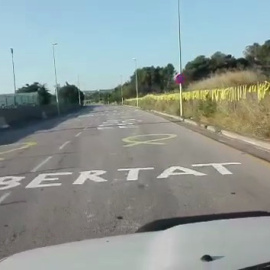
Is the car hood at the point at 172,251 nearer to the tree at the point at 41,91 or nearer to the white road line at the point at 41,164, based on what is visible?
the white road line at the point at 41,164

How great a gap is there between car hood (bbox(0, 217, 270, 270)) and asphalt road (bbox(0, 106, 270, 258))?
3474 mm

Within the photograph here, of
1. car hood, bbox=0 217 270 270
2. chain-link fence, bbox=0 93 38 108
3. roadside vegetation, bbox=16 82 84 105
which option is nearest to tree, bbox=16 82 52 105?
roadside vegetation, bbox=16 82 84 105

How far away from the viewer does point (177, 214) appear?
26.5 feet

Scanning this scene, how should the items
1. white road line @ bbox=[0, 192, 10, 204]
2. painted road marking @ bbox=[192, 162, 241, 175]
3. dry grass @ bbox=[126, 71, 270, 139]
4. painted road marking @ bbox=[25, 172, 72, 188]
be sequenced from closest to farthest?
white road line @ bbox=[0, 192, 10, 204]
painted road marking @ bbox=[25, 172, 72, 188]
painted road marking @ bbox=[192, 162, 241, 175]
dry grass @ bbox=[126, 71, 270, 139]

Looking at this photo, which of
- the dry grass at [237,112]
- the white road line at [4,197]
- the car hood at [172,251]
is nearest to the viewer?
the car hood at [172,251]

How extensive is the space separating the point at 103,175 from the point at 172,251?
32.7 ft

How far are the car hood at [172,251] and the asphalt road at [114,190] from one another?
3474 millimetres

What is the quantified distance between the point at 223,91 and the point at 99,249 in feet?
93.6

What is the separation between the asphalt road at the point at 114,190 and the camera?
7535 millimetres

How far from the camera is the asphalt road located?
7.54 meters

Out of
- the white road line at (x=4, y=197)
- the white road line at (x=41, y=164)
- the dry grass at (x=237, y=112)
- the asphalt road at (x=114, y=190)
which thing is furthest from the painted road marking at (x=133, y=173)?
the dry grass at (x=237, y=112)

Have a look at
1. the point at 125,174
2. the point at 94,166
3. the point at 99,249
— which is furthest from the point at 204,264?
the point at 94,166

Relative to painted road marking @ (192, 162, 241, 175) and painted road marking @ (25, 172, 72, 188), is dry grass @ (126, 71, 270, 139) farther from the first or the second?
painted road marking @ (25, 172, 72, 188)

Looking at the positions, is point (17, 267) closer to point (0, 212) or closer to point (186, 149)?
point (0, 212)
